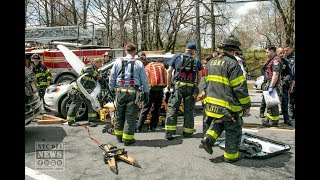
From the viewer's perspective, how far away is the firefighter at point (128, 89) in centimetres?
564

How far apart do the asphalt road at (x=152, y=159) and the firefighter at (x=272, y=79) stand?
39cm

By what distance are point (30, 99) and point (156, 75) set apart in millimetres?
2610

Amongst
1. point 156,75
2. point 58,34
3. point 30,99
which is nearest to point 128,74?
point 156,75

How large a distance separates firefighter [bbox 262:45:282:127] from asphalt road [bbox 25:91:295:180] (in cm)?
39

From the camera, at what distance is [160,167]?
4.63m

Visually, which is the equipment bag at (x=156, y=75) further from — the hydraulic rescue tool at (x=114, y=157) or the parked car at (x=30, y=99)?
the parked car at (x=30, y=99)

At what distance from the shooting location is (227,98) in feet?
14.9

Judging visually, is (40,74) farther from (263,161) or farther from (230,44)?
(263,161)

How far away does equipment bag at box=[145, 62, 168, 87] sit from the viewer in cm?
655

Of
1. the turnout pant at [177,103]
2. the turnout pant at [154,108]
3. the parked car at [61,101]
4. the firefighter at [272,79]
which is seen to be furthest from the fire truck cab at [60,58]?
the firefighter at [272,79]

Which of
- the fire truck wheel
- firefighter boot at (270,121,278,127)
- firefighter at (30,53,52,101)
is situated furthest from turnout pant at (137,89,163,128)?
the fire truck wheel

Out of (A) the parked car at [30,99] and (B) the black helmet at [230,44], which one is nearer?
(B) the black helmet at [230,44]
